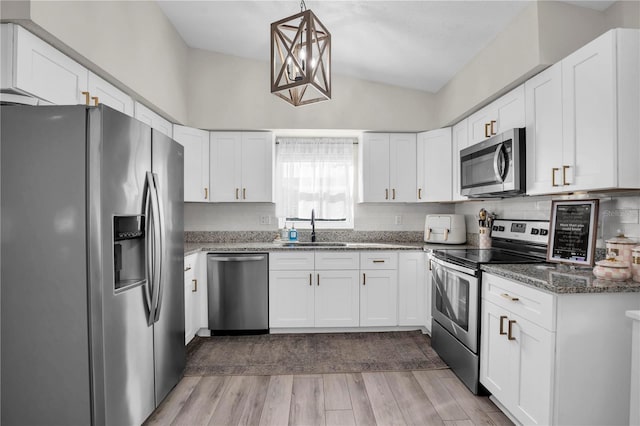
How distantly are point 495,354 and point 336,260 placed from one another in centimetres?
164

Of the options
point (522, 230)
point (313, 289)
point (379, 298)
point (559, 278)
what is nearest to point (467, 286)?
point (559, 278)

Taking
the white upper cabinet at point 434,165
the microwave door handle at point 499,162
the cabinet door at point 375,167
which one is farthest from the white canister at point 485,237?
the cabinet door at point 375,167

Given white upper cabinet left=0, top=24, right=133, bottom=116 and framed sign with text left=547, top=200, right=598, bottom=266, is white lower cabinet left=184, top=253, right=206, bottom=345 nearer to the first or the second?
white upper cabinet left=0, top=24, right=133, bottom=116

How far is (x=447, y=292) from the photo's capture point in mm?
2686

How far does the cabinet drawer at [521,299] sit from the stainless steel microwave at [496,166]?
0.71 m

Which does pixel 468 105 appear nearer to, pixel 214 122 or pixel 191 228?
pixel 214 122

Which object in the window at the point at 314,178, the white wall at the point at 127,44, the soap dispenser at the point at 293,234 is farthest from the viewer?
the window at the point at 314,178

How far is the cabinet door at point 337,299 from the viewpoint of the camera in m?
3.34

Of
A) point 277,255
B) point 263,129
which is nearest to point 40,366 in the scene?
point 277,255

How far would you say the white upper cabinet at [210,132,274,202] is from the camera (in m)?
3.62

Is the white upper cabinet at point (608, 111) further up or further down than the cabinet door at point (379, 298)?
further up

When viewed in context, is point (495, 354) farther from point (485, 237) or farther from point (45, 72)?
point (45, 72)

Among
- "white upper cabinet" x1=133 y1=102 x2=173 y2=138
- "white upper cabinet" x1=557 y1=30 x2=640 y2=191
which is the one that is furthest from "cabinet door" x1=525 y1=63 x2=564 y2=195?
"white upper cabinet" x1=133 y1=102 x2=173 y2=138

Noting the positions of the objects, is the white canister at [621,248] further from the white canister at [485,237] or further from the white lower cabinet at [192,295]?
the white lower cabinet at [192,295]
